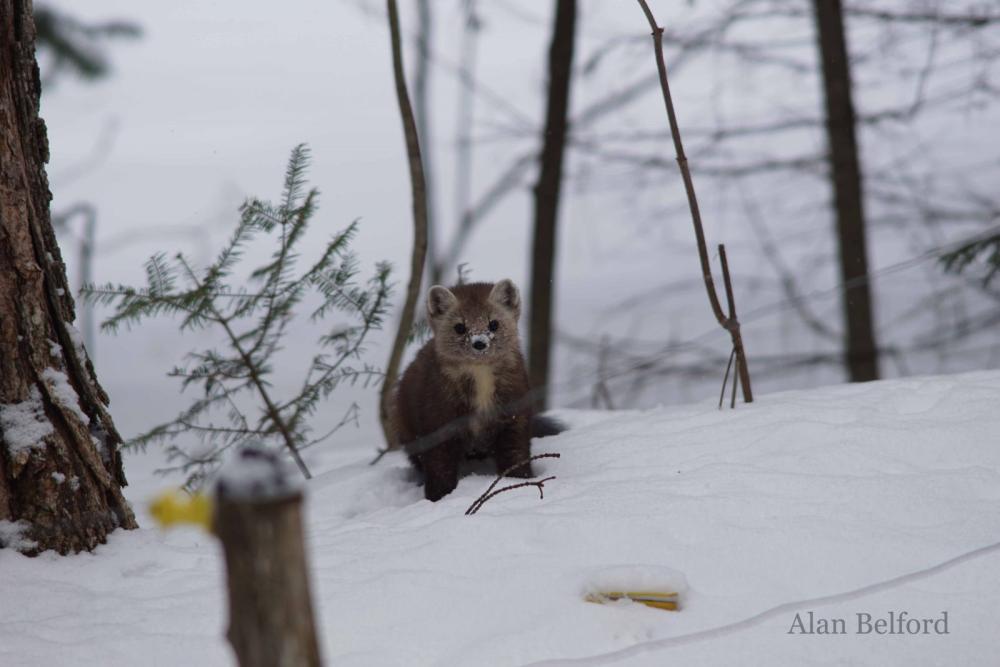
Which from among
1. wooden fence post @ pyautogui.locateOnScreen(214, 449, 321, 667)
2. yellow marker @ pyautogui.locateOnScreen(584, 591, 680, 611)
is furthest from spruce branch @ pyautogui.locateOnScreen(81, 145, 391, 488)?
wooden fence post @ pyautogui.locateOnScreen(214, 449, 321, 667)

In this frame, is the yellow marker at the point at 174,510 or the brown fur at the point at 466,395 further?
the brown fur at the point at 466,395

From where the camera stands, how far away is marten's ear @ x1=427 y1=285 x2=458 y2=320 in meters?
4.35

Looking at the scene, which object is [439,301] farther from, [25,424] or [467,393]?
[25,424]

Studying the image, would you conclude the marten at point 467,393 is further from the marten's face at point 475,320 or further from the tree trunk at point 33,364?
the tree trunk at point 33,364

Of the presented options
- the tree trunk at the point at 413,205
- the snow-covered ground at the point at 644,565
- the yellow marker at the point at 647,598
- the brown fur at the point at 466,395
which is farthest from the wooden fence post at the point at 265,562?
the tree trunk at the point at 413,205

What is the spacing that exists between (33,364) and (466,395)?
177cm

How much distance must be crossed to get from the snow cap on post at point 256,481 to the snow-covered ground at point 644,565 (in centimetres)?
115

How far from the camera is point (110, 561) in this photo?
3002 millimetres

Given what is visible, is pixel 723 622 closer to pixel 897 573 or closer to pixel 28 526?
pixel 897 573

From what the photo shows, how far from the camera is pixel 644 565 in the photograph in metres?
2.55

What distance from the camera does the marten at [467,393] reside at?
13.0 ft

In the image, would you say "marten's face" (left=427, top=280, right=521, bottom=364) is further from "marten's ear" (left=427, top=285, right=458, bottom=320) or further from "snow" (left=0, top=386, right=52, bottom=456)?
"snow" (left=0, top=386, right=52, bottom=456)

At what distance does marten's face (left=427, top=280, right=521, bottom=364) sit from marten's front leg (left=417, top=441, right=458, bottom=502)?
44 cm

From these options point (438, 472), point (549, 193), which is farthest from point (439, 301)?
point (549, 193)
